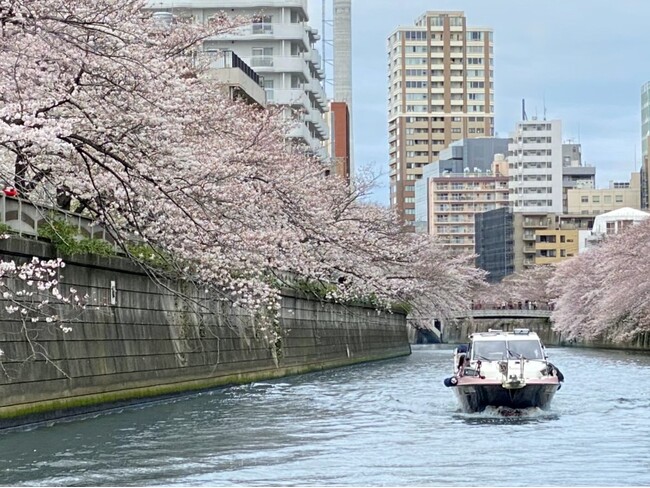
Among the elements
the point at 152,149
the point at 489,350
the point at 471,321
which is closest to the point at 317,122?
the point at 471,321

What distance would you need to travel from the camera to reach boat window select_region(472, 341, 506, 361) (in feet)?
124

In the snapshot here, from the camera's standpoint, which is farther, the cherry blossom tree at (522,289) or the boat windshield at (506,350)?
the cherry blossom tree at (522,289)

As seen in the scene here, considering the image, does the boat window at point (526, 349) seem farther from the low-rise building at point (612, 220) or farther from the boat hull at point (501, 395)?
the low-rise building at point (612, 220)

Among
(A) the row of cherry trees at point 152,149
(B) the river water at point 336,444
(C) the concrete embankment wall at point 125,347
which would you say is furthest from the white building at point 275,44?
(B) the river water at point 336,444

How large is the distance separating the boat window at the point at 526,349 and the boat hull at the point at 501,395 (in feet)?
7.65

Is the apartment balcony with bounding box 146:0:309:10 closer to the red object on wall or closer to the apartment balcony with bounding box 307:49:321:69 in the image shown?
the apartment balcony with bounding box 307:49:321:69

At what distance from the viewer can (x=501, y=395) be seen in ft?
115

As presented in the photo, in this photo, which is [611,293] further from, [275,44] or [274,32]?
[274,32]

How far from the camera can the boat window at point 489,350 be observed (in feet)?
124

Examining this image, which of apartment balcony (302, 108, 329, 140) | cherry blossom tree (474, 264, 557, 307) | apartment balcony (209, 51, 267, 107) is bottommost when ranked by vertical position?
cherry blossom tree (474, 264, 557, 307)

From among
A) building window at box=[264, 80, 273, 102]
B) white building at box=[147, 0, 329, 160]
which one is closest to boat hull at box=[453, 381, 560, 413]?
white building at box=[147, 0, 329, 160]

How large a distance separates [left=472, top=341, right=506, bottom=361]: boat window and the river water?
1863 millimetres

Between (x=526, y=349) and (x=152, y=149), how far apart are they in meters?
14.0

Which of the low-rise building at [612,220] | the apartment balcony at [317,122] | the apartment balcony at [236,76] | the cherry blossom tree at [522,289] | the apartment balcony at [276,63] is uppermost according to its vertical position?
the apartment balcony at [276,63]
